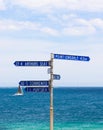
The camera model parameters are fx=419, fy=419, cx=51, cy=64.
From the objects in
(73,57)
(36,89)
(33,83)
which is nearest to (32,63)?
(33,83)

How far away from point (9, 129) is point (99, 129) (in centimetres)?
1132

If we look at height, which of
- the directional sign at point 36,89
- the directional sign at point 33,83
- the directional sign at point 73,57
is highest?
the directional sign at point 73,57

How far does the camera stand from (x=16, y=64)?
53.6 ft

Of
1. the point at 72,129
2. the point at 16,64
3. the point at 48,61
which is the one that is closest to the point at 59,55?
the point at 48,61

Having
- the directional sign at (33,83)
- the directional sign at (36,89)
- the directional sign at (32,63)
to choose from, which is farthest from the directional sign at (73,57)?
the directional sign at (36,89)

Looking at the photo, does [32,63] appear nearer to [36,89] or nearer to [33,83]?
[33,83]

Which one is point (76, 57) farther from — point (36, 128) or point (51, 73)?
point (36, 128)

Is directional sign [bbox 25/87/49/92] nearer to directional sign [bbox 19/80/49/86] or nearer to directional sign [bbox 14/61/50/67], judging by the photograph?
directional sign [bbox 19/80/49/86]

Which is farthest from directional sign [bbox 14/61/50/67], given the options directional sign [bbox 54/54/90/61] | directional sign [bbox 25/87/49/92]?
directional sign [bbox 25/87/49/92]

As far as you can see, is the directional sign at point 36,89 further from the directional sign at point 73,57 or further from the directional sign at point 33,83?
the directional sign at point 73,57

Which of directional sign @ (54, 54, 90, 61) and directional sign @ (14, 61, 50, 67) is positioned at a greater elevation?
directional sign @ (54, 54, 90, 61)

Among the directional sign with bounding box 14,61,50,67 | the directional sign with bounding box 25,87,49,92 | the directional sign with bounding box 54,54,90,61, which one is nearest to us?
the directional sign with bounding box 14,61,50,67

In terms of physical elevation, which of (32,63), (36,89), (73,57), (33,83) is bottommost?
(36,89)

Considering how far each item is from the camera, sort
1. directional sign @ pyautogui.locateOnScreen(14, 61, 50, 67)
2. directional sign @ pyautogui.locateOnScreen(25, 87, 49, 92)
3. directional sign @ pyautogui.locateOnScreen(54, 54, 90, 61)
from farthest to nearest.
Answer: directional sign @ pyautogui.locateOnScreen(54, 54, 90, 61) < directional sign @ pyautogui.locateOnScreen(25, 87, 49, 92) < directional sign @ pyautogui.locateOnScreen(14, 61, 50, 67)
